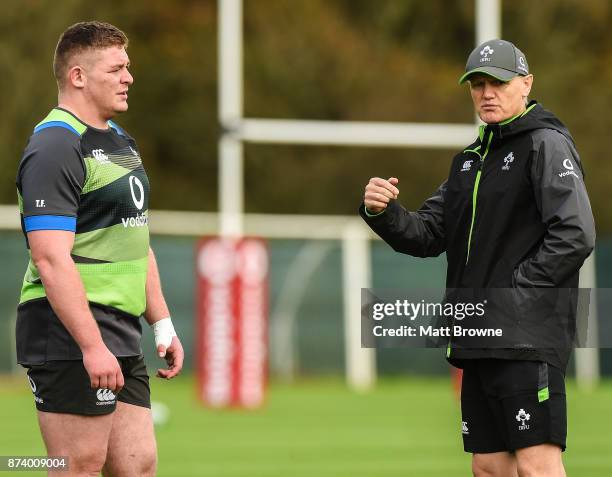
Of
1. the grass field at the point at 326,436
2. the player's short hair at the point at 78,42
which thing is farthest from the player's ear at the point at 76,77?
the grass field at the point at 326,436

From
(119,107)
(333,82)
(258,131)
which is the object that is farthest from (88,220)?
(333,82)

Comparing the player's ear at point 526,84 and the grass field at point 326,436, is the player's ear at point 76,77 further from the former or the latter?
the grass field at point 326,436

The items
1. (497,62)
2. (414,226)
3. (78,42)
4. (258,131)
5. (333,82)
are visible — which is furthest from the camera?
(333,82)

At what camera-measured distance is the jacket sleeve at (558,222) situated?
17.6ft

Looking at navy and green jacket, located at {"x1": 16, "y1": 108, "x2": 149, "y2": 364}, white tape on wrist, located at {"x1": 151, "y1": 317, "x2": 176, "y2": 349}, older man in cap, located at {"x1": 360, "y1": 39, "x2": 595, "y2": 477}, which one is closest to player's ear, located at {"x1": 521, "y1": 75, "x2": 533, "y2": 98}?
older man in cap, located at {"x1": 360, "y1": 39, "x2": 595, "y2": 477}

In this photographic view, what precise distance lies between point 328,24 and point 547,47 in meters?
3.89

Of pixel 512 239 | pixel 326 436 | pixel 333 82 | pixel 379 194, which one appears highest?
pixel 333 82

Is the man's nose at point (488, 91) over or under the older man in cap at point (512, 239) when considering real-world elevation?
over

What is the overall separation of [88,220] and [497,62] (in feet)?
5.21

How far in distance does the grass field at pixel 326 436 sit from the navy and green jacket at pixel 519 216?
13.2ft

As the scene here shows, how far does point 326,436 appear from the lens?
40.0ft

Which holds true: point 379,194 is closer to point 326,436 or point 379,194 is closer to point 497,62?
point 497,62

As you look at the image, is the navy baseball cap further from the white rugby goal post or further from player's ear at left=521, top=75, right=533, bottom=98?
the white rugby goal post

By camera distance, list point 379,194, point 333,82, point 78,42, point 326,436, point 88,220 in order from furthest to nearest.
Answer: point 333,82 → point 326,436 → point 379,194 → point 78,42 → point 88,220
